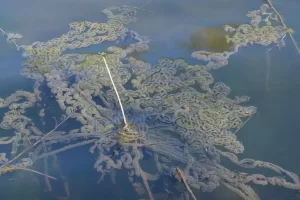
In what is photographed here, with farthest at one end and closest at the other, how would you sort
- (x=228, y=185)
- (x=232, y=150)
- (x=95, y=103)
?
(x=95, y=103), (x=232, y=150), (x=228, y=185)

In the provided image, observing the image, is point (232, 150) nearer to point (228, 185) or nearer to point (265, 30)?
point (228, 185)

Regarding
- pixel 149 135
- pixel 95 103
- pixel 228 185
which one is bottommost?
pixel 228 185

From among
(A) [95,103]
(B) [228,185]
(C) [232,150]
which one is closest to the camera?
(B) [228,185]

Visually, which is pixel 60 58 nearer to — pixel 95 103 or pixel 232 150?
pixel 95 103

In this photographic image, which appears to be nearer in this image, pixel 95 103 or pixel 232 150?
Answer: pixel 232 150

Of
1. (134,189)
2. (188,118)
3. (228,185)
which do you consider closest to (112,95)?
(188,118)

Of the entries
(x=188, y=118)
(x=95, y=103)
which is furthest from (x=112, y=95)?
(x=188, y=118)

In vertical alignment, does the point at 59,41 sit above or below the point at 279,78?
above
